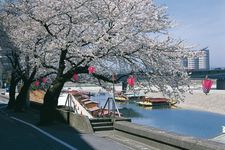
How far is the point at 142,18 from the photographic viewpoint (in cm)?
1956

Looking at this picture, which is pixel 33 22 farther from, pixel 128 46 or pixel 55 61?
pixel 128 46

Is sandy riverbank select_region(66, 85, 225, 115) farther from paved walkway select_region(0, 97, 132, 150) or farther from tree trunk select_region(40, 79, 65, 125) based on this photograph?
paved walkway select_region(0, 97, 132, 150)

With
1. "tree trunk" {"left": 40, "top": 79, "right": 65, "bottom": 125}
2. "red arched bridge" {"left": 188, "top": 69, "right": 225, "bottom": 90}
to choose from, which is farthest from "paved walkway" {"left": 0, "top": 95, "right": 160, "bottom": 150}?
"red arched bridge" {"left": 188, "top": 69, "right": 225, "bottom": 90}

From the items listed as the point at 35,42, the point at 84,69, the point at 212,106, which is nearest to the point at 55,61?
the point at 35,42

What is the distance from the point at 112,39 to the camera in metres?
19.3

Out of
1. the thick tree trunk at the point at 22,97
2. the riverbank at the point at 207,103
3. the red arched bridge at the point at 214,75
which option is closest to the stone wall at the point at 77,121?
the thick tree trunk at the point at 22,97

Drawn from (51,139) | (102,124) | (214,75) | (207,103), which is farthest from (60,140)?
(214,75)

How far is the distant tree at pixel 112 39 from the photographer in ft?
63.6

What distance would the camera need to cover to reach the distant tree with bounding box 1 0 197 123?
19.4 meters

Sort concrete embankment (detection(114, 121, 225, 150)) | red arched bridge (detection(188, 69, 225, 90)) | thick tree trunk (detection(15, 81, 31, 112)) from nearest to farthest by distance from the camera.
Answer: concrete embankment (detection(114, 121, 225, 150)) < thick tree trunk (detection(15, 81, 31, 112)) < red arched bridge (detection(188, 69, 225, 90))

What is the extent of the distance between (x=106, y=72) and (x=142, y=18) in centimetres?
475

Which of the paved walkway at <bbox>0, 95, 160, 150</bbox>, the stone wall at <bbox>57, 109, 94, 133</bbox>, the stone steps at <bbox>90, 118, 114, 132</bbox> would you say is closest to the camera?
the paved walkway at <bbox>0, 95, 160, 150</bbox>

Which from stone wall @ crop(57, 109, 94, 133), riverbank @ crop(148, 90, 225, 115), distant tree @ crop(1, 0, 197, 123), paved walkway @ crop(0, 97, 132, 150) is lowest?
riverbank @ crop(148, 90, 225, 115)

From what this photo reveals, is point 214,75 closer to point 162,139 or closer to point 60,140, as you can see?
point 60,140
